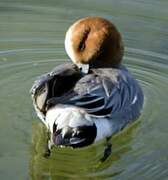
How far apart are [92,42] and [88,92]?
77 cm

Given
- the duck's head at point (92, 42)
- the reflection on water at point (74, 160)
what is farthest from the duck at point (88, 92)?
the reflection on water at point (74, 160)

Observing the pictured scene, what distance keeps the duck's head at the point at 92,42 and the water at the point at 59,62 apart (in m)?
0.50

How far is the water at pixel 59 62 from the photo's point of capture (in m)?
4.57

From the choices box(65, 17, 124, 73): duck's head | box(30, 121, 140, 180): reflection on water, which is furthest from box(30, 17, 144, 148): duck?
box(30, 121, 140, 180): reflection on water

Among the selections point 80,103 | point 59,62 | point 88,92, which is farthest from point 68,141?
point 59,62

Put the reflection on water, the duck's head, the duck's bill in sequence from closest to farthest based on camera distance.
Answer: the duck's bill
the reflection on water
the duck's head

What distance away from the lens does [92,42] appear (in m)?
5.22

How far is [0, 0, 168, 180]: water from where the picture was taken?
457 centimetres

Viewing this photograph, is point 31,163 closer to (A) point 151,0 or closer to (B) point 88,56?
(B) point 88,56

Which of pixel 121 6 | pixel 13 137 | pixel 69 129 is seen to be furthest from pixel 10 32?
pixel 69 129

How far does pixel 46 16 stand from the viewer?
22.2 feet

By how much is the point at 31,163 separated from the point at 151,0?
3.06 metres

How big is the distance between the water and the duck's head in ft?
1.64

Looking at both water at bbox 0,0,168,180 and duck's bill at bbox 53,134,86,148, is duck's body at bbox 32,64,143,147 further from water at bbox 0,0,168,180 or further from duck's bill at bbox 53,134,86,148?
water at bbox 0,0,168,180
